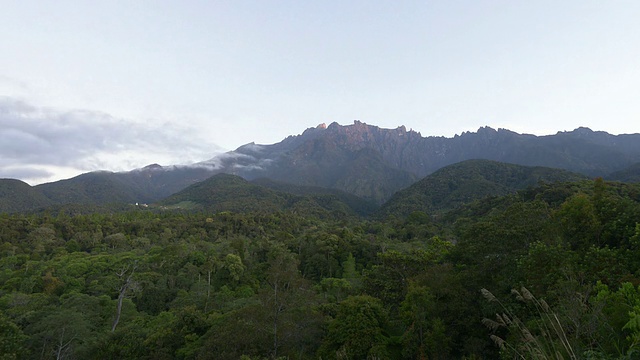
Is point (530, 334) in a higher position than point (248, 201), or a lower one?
higher

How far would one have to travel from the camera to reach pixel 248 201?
474 ft

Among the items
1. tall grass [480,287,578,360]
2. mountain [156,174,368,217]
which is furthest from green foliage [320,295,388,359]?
mountain [156,174,368,217]

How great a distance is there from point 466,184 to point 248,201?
9449cm

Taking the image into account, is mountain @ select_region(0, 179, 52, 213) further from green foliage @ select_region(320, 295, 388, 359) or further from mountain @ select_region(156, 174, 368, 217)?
green foliage @ select_region(320, 295, 388, 359)

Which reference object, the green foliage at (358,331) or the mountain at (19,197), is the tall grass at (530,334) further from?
the mountain at (19,197)

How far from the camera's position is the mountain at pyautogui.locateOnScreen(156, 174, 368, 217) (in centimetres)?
13909

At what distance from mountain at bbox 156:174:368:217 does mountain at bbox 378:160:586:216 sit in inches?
1115

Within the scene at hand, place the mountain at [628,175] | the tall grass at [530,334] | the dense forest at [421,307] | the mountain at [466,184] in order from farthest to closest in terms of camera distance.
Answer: the mountain at [466,184] → the mountain at [628,175] → the dense forest at [421,307] → the tall grass at [530,334]

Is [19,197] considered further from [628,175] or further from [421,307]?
[628,175]

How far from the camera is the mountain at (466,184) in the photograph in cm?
12731

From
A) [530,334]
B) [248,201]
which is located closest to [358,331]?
[530,334]

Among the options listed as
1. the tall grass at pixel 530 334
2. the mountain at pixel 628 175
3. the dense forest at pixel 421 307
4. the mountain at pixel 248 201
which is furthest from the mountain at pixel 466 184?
the tall grass at pixel 530 334

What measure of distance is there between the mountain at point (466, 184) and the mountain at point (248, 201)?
28.3m

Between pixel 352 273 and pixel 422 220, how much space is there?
4799 centimetres
